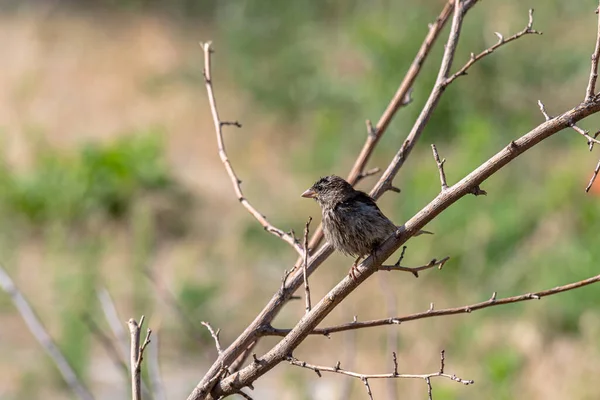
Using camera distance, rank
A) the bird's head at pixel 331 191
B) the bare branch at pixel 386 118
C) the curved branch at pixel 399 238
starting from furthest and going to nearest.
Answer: the bird's head at pixel 331 191, the bare branch at pixel 386 118, the curved branch at pixel 399 238

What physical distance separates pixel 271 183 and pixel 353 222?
5.74 m

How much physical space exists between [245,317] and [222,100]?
12.9ft

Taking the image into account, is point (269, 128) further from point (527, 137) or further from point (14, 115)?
point (527, 137)

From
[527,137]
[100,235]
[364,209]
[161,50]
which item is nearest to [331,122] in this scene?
[100,235]

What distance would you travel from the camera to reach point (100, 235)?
732 centimetres

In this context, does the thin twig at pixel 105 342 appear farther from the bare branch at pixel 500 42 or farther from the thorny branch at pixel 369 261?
the bare branch at pixel 500 42

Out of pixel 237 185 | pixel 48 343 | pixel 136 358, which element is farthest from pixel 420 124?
pixel 48 343

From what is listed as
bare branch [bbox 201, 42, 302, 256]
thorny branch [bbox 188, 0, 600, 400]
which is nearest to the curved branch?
thorny branch [bbox 188, 0, 600, 400]

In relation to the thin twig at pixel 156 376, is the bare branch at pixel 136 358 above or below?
below

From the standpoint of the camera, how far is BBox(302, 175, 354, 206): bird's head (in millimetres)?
2660

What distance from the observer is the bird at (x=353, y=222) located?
239 cm

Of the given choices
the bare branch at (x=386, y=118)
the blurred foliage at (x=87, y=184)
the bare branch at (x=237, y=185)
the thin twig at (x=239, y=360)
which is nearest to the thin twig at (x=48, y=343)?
the thin twig at (x=239, y=360)

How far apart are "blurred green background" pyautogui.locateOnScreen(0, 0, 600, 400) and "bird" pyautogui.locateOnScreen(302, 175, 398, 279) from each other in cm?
19

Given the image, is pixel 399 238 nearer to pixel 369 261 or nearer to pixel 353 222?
pixel 369 261
